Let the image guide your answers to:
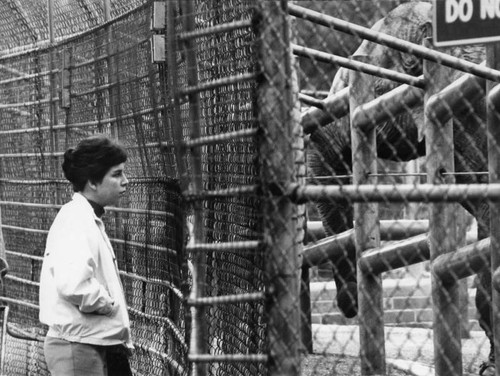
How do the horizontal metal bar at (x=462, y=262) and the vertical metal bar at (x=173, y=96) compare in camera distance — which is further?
the horizontal metal bar at (x=462, y=262)

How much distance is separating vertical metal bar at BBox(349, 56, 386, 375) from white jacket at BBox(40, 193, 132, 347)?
72.2 inches

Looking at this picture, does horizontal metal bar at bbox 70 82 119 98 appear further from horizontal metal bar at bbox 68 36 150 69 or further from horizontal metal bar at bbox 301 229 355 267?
horizontal metal bar at bbox 301 229 355 267

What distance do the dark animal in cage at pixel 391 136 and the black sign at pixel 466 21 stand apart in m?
4.40

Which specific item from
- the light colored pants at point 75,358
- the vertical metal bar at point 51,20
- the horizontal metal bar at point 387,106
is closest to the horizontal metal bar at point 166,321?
the light colored pants at point 75,358

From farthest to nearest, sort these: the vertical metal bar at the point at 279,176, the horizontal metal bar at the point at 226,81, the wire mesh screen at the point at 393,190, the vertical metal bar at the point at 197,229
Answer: the wire mesh screen at the point at 393,190, the vertical metal bar at the point at 197,229, the horizontal metal bar at the point at 226,81, the vertical metal bar at the point at 279,176

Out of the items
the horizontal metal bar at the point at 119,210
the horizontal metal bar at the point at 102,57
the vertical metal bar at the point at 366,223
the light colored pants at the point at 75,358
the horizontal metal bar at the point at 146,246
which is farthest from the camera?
the vertical metal bar at the point at 366,223

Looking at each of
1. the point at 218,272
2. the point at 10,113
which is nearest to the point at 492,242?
the point at 218,272

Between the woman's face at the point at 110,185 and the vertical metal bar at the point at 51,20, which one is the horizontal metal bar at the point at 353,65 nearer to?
the woman's face at the point at 110,185

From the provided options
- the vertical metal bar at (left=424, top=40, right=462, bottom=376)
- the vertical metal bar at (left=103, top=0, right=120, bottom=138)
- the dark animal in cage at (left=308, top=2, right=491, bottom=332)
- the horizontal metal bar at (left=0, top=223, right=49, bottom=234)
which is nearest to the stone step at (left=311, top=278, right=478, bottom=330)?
the dark animal in cage at (left=308, top=2, right=491, bottom=332)

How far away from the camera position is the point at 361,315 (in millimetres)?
7188

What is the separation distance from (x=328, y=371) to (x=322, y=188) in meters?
4.05

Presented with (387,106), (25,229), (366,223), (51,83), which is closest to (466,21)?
(387,106)

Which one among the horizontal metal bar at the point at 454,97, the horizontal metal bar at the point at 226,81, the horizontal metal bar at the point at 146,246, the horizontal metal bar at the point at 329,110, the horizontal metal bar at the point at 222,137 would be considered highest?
the horizontal metal bar at the point at 329,110

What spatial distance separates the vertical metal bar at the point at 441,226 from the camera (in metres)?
6.22
